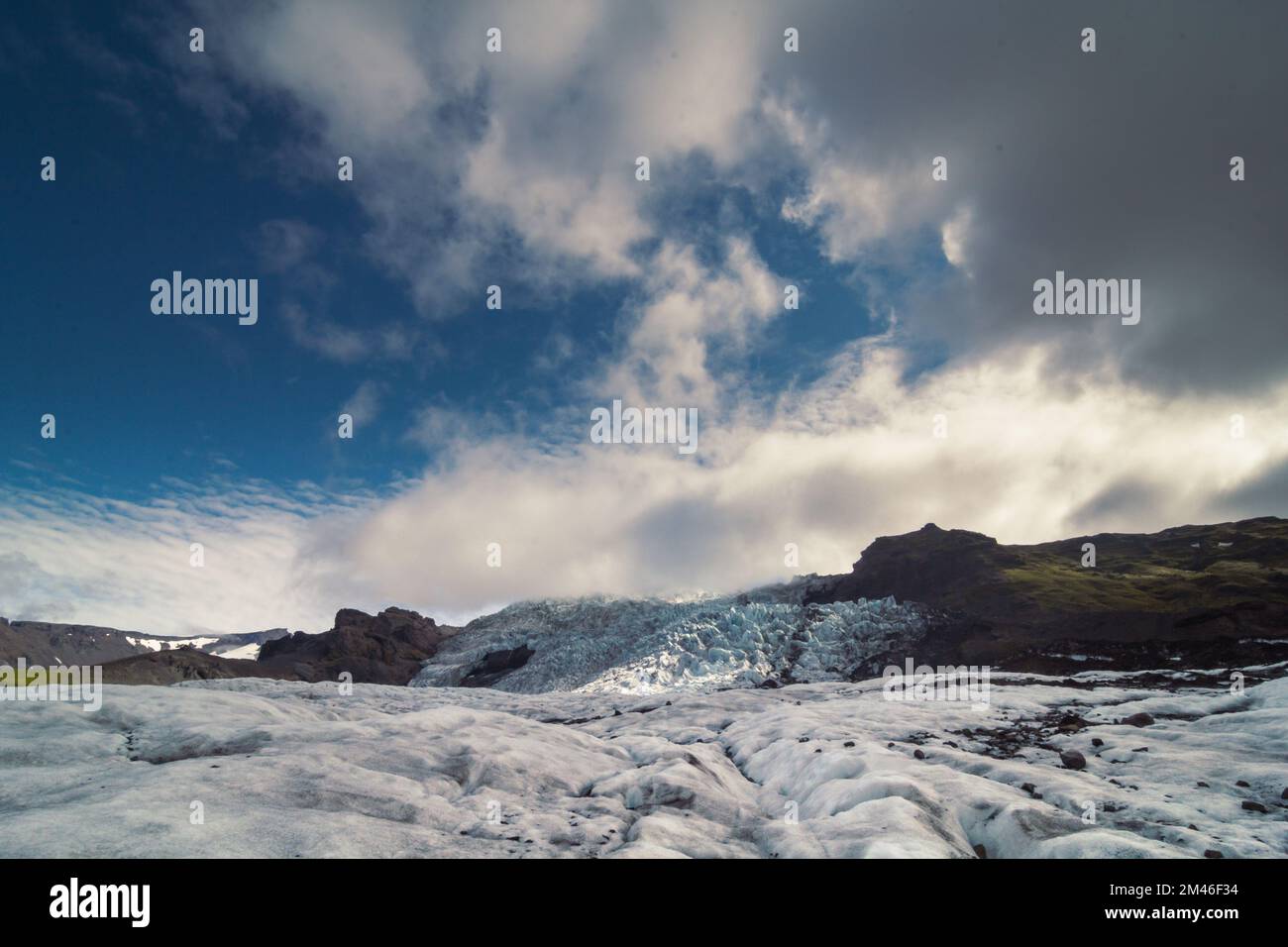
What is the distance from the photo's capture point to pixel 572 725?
1529 inches

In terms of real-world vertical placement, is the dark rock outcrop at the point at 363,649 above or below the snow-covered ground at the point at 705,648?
below

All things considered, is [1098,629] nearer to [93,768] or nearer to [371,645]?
[93,768]

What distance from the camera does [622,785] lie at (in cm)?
1920

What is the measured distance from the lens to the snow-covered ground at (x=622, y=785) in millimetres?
12805

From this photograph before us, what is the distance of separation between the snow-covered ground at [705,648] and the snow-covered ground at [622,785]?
152 feet
